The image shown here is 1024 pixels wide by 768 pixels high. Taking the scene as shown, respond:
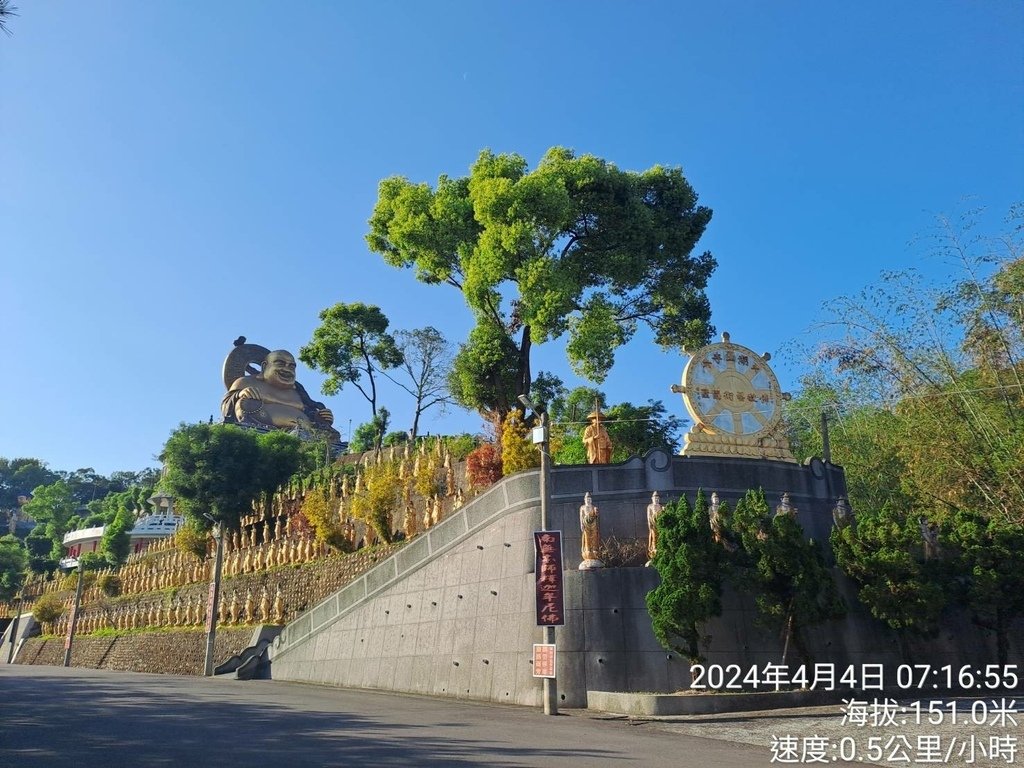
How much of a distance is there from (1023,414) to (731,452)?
673cm

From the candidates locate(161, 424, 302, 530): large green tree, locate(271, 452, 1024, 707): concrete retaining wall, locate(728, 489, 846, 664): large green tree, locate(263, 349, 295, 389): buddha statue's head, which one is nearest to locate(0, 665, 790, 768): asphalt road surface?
locate(271, 452, 1024, 707): concrete retaining wall

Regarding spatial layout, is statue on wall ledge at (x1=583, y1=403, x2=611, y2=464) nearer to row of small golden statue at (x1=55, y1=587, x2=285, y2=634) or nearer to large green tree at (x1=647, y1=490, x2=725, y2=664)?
large green tree at (x1=647, y1=490, x2=725, y2=664)

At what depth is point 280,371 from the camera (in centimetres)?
7431

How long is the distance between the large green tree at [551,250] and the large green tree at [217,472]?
54.7 feet

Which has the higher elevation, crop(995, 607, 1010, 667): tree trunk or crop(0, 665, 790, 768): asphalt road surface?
crop(995, 607, 1010, 667): tree trunk

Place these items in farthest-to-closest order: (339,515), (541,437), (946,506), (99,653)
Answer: (99,653), (339,515), (946,506), (541,437)

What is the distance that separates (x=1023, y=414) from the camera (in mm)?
17578

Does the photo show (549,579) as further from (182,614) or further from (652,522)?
(182,614)

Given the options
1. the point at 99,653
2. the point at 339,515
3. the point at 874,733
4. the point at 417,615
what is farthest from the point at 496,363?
the point at 99,653

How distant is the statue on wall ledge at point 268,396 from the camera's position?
71625 millimetres

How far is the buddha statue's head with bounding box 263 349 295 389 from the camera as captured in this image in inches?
2926

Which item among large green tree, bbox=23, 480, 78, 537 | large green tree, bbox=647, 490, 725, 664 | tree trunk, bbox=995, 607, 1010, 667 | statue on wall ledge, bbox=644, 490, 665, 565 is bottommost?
tree trunk, bbox=995, 607, 1010, 667

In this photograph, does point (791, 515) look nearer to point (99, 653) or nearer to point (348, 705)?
point (348, 705)
